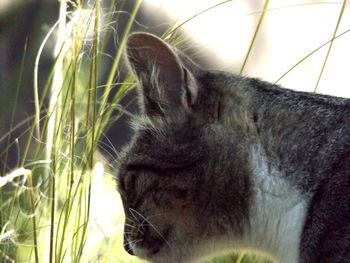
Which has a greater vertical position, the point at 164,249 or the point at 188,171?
the point at 188,171

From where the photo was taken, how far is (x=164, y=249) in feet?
6.14

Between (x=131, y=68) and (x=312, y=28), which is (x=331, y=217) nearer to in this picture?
(x=131, y=68)

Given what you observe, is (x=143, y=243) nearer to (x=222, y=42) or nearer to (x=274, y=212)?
(x=274, y=212)

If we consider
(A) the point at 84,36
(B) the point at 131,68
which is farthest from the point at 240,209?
(A) the point at 84,36

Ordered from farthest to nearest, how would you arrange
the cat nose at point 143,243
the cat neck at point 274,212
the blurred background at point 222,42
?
the blurred background at point 222,42 < the cat nose at point 143,243 < the cat neck at point 274,212

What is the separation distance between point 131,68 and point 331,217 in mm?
568

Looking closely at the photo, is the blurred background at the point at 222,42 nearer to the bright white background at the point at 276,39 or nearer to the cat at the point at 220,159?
the bright white background at the point at 276,39

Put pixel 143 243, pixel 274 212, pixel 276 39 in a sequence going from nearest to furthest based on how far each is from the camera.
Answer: pixel 274 212 → pixel 143 243 → pixel 276 39

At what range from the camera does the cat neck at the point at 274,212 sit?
5.50 feet

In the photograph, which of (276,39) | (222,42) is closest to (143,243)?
(222,42)

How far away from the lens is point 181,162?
5.89 feet

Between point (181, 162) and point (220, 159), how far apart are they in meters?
0.08

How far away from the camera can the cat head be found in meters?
1.77

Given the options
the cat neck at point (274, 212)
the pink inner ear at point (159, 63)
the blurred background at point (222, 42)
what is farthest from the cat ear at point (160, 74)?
the blurred background at point (222, 42)
